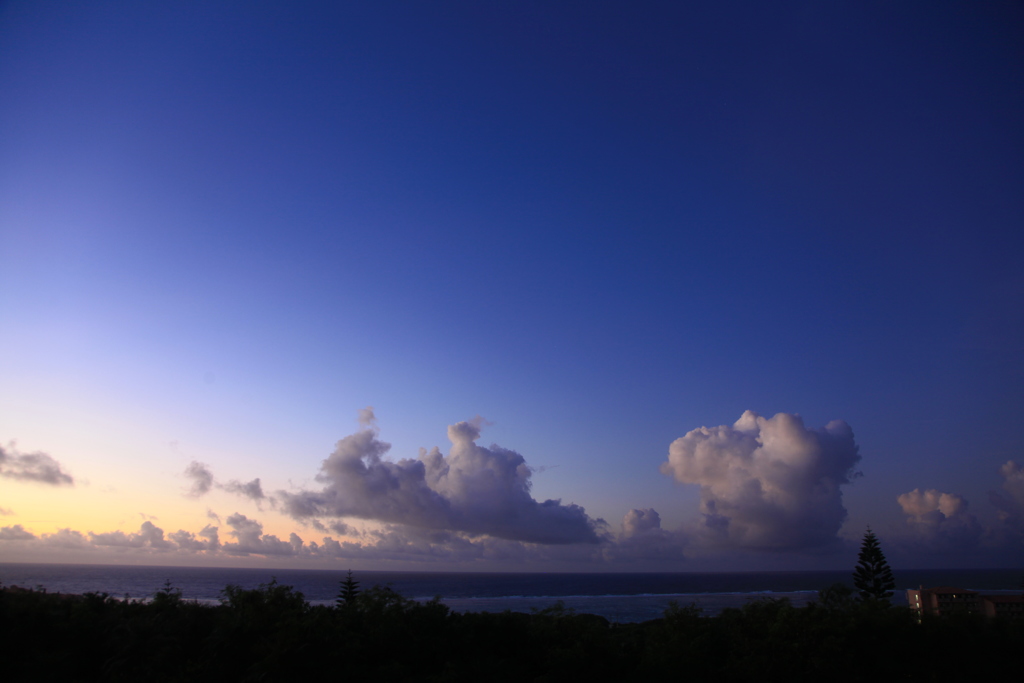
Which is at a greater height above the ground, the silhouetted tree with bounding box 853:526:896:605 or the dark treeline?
the dark treeline

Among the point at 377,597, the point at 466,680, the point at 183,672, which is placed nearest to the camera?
the point at 183,672

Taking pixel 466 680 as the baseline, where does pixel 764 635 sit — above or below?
above

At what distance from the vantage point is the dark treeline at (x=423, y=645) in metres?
14.6

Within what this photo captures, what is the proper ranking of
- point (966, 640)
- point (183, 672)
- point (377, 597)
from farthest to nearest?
1. point (377, 597)
2. point (966, 640)
3. point (183, 672)

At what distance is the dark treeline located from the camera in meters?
14.6

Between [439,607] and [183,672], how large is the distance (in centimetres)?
854

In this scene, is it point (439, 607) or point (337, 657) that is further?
point (439, 607)

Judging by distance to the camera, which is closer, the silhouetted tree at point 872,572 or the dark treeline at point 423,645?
the dark treeline at point 423,645

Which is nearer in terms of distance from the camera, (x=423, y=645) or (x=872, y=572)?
(x=423, y=645)

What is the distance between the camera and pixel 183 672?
14.0m

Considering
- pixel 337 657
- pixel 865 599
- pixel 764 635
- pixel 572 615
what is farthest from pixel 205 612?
pixel 865 599

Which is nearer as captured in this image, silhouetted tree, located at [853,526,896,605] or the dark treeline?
the dark treeline

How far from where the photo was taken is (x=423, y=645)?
17781mm

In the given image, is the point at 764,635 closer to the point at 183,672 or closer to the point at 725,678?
the point at 725,678
